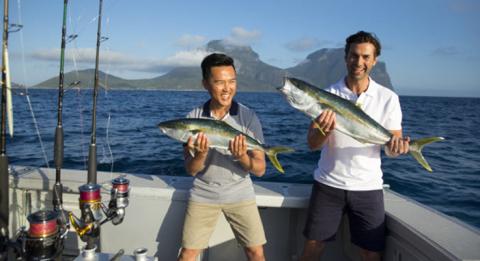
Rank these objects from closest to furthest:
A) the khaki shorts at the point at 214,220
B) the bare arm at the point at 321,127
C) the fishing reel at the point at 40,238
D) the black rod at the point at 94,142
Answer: the fishing reel at the point at 40,238, the bare arm at the point at 321,127, the khaki shorts at the point at 214,220, the black rod at the point at 94,142

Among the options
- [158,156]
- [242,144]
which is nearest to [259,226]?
[242,144]

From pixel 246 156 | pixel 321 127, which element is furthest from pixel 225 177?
pixel 321 127

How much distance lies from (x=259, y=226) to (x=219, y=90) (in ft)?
4.12

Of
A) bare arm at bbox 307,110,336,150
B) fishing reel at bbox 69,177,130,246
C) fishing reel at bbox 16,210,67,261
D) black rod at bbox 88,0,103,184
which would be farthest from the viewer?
black rod at bbox 88,0,103,184

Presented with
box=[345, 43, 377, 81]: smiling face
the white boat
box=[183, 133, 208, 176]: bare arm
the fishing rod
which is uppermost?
box=[345, 43, 377, 81]: smiling face

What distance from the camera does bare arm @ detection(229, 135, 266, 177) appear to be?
2707 millimetres

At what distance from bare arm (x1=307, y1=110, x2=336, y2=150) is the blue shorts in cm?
39

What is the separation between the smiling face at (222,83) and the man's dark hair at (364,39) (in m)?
1.03

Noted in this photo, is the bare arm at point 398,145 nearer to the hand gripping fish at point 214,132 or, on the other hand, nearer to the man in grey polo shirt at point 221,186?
the hand gripping fish at point 214,132

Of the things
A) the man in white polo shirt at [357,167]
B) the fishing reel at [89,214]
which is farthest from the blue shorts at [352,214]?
the fishing reel at [89,214]

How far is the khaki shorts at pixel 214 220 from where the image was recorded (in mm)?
2887

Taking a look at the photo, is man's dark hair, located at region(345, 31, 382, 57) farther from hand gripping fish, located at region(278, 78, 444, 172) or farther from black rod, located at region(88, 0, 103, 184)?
black rod, located at region(88, 0, 103, 184)

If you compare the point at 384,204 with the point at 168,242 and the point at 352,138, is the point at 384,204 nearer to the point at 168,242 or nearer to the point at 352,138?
the point at 352,138

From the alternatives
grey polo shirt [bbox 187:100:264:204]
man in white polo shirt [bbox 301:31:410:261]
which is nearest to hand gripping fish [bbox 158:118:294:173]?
grey polo shirt [bbox 187:100:264:204]
